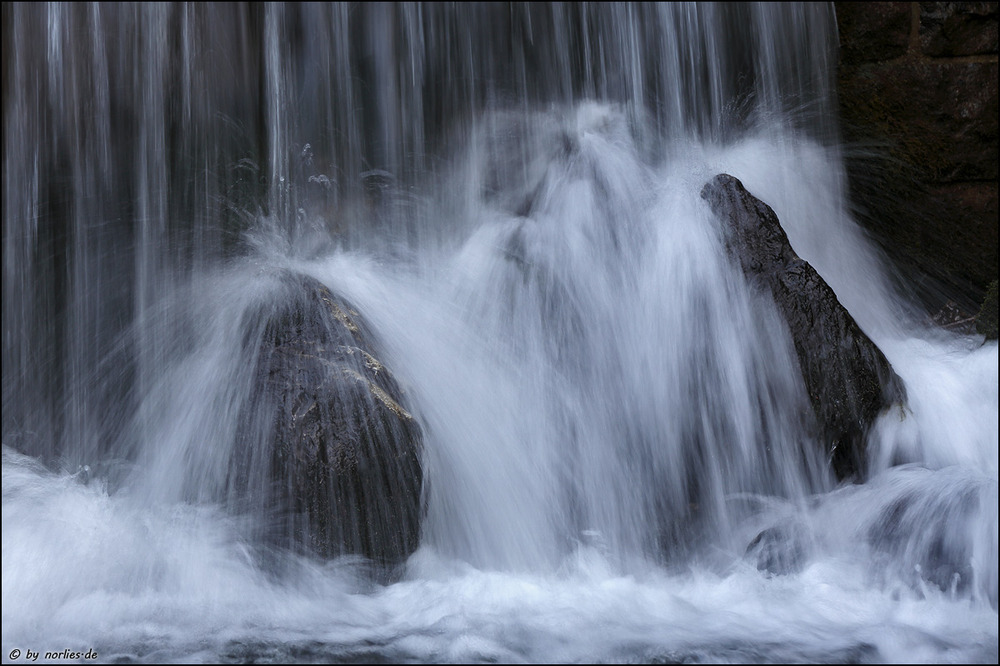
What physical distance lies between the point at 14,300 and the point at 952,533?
15.0ft

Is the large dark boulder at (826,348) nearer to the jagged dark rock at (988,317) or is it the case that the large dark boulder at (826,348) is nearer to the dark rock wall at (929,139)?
the jagged dark rock at (988,317)

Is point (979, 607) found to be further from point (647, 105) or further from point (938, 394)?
point (647, 105)

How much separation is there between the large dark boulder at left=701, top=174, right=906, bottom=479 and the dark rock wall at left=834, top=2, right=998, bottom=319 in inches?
46.7

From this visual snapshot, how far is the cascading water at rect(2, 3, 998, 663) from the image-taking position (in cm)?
280

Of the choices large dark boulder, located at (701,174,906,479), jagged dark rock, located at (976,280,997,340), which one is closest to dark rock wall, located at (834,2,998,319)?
jagged dark rock, located at (976,280,997,340)

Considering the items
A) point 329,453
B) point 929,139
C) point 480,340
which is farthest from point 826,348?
point 329,453

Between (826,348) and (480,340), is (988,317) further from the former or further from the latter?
(480,340)

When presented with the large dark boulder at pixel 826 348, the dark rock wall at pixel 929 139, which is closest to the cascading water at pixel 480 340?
the large dark boulder at pixel 826 348

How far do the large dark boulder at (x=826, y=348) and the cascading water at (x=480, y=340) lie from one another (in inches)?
3.2

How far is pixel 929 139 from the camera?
4531 mm

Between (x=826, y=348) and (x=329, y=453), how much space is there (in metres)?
2.11

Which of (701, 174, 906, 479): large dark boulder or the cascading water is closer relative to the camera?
the cascading water

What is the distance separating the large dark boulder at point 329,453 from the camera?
308cm

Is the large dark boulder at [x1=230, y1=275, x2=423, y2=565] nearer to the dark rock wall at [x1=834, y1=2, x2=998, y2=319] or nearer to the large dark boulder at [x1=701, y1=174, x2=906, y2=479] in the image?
the large dark boulder at [x1=701, y1=174, x2=906, y2=479]
